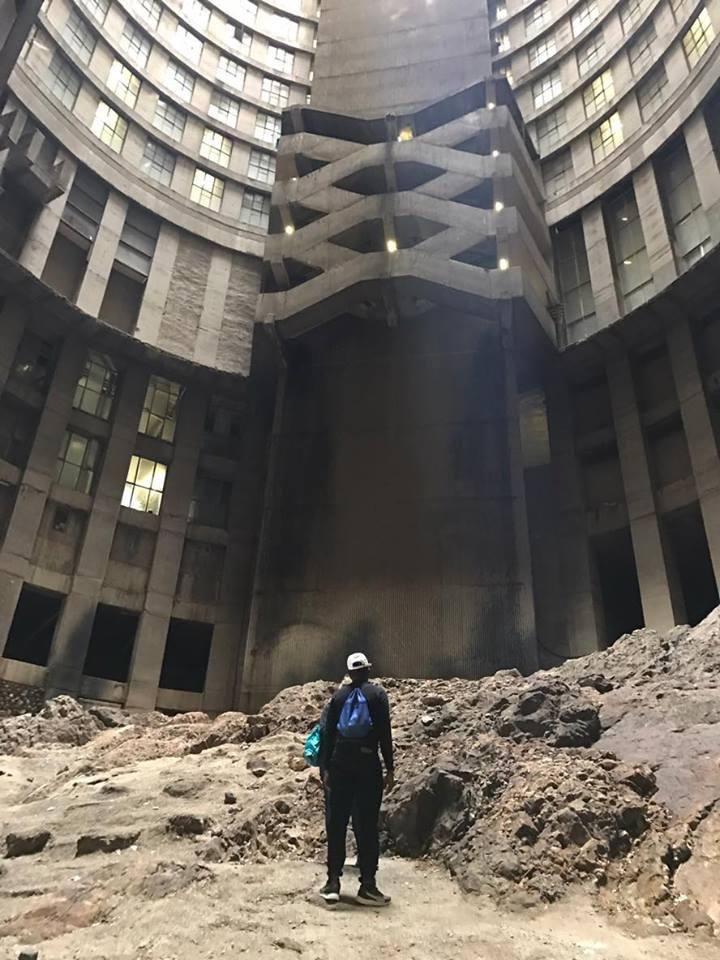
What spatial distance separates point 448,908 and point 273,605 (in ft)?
56.9

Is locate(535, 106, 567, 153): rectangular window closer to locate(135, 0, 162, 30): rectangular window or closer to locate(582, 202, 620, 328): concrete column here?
locate(582, 202, 620, 328): concrete column

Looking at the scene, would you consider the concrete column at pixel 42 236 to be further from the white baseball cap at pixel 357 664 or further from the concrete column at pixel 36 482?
the white baseball cap at pixel 357 664

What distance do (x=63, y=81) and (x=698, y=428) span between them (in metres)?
28.8

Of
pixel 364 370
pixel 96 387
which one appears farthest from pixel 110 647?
pixel 364 370

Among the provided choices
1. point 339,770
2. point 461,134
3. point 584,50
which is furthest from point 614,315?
point 339,770

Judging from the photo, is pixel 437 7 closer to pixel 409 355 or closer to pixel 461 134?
pixel 461 134

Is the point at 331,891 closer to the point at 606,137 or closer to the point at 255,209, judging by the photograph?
the point at 606,137

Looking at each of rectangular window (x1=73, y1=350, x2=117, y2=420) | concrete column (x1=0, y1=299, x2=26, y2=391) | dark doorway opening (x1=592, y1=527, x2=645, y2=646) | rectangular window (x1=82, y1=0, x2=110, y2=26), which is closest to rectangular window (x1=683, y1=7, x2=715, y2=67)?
dark doorway opening (x1=592, y1=527, x2=645, y2=646)

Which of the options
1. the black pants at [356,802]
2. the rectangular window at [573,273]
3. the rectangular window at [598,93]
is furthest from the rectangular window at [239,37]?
the black pants at [356,802]

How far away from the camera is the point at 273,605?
2198cm

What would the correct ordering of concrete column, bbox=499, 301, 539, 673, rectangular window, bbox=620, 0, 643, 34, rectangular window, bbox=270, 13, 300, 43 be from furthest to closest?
rectangular window, bbox=270, 13, 300, 43 < rectangular window, bbox=620, 0, 643, 34 < concrete column, bbox=499, 301, 539, 673

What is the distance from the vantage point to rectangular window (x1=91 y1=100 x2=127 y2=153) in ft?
101

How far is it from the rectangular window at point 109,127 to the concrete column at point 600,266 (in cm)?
2095

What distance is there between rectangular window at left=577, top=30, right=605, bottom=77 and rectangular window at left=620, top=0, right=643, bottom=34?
115 cm
